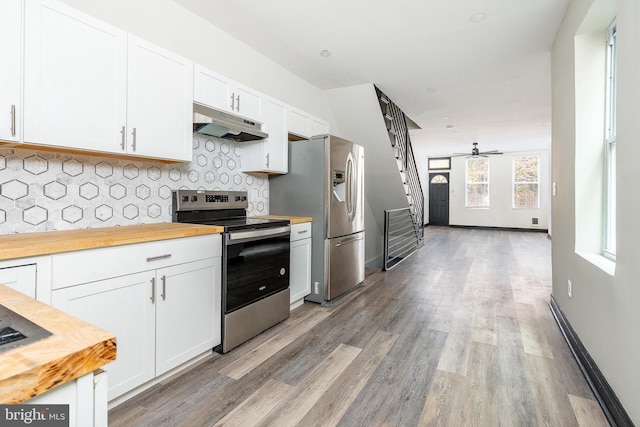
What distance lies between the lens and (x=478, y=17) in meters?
2.74

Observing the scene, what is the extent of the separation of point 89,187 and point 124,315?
0.93 metres

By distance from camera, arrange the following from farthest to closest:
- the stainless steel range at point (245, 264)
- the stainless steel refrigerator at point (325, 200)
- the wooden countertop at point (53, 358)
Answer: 1. the stainless steel refrigerator at point (325, 200)
2. the stainless steel range at point (245, 264)
3. the wooden countertop at point (53, 358)

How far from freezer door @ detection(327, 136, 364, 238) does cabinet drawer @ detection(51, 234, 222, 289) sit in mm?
1484

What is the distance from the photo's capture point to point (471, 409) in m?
1.75

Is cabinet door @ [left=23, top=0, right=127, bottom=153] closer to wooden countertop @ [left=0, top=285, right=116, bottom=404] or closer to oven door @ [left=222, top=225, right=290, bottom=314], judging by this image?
oven door @ [left=222, top=225, right=290, bottom=314]

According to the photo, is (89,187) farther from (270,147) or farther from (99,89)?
(270,147)

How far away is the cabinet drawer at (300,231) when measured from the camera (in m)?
3.18

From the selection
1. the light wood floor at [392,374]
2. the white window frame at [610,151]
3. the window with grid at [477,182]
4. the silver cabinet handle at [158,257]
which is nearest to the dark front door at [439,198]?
the window with grid at [477,182]

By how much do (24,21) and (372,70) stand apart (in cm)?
315

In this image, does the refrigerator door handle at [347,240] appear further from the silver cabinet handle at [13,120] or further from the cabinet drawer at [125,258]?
the silver cabinet handle at [13,120]

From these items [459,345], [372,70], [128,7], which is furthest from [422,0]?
[459,345]

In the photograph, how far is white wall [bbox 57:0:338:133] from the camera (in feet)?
7.32

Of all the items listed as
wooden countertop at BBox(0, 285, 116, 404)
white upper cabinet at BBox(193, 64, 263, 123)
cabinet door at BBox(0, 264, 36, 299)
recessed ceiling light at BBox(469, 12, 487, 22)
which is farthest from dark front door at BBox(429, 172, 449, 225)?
wooden countertop at BBox(0, 285, 116, 404)

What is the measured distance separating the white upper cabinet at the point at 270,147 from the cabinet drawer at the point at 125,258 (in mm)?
1169
